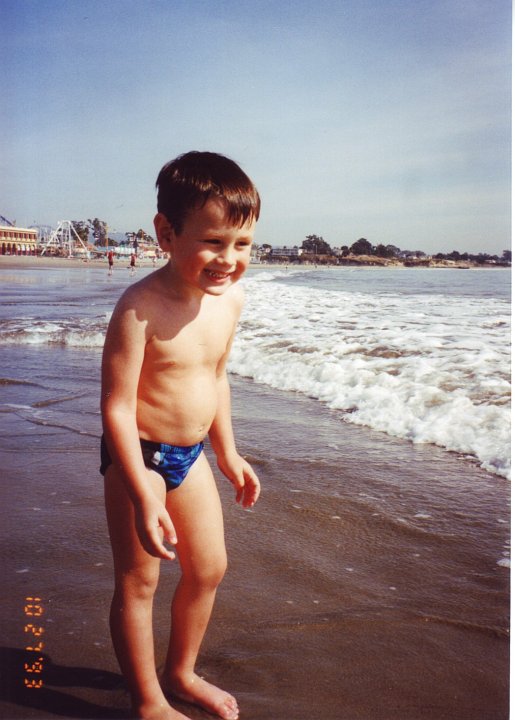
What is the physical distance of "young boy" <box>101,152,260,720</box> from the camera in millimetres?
1456

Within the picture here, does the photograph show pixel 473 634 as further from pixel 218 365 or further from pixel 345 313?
pixel 345 313

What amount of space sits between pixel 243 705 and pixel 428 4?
2700 mm

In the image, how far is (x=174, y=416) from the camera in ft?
5.17

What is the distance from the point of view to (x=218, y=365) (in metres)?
1.72

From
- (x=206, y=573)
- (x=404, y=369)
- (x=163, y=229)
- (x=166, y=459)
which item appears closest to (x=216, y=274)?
(x=163, y=229)

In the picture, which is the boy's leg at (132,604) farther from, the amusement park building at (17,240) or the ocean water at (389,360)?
the amusement park building at (17,240)

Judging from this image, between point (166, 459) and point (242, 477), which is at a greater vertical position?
point (166, 459)

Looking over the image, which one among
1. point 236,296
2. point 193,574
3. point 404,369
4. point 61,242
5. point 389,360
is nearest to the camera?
point 193,574

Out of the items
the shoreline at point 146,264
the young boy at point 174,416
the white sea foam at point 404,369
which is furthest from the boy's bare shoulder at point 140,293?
the shoreline at point 146,264

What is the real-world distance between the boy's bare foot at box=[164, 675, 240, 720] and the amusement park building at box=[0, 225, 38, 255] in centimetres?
7850

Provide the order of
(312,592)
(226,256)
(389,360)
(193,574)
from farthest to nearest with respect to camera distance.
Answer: (389,360)
(312,592)
(193,574)
(226,256)

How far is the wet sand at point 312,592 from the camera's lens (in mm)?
1594

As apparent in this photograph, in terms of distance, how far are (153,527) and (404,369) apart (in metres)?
3.79
